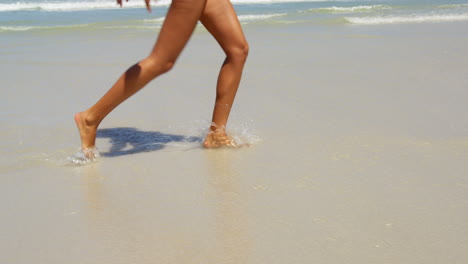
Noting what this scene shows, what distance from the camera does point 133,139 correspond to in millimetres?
4012

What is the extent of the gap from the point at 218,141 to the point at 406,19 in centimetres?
804

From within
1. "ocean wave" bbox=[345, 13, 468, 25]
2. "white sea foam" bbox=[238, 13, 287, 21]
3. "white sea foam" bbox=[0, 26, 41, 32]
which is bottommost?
"white sea foam" bbox=[238, 13, 287, 21]

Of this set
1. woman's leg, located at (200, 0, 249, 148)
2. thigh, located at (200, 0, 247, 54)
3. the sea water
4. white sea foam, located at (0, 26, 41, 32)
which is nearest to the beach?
woman's leg, located at (200, 0, 249, 148)

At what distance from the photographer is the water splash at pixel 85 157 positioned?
11.5 feet

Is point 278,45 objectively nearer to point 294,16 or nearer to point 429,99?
point 429,99

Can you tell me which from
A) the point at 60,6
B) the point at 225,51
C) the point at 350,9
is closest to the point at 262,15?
the point at 350,9

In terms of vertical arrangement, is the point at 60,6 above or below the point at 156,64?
below

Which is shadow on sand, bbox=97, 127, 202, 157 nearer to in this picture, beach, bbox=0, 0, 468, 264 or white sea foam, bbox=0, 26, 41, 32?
beach, bbox=0, 0, 468, 264

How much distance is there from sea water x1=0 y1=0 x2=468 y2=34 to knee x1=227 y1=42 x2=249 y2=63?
23.9 feet

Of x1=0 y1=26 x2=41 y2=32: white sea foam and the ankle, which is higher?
the ankle

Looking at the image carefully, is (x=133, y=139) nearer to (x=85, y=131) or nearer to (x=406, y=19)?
(x=85, y=131)

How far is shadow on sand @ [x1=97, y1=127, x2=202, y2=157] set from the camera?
3.76 metres

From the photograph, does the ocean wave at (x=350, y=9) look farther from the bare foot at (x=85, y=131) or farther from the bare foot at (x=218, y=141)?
the bare foot at (x=85, y=131)

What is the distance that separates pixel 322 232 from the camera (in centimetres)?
247
